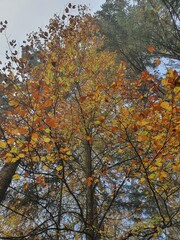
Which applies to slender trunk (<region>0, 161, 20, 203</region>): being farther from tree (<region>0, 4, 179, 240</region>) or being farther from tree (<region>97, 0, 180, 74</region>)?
tree (<region>97, 0, 180, 74</region>)

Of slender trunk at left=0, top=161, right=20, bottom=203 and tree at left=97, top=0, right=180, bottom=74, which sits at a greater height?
tree at left=97, top=0, right=180, bottom=74

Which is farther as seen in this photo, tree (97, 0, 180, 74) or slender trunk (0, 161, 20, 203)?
tree (97, 0, 180, 74)

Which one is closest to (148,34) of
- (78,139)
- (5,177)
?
(78,139)

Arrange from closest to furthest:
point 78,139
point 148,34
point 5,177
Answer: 1. point 5,177
2. point 78,139
3. point 148,34

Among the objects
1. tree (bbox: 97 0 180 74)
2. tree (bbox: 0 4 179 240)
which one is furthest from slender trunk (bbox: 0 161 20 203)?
tree (bbox: 97 0 180 74)

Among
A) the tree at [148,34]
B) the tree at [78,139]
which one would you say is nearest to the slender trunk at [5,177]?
the tree at [78,139]

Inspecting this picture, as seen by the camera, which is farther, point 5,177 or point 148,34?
point 148,34

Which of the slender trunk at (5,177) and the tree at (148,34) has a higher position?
the tree at (148,34)

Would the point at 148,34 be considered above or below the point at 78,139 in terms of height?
above

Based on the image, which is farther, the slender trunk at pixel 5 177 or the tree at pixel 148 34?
the tree at pixel 148 34

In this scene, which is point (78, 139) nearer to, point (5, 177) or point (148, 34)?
point (5, 177)

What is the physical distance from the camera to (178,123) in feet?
11.3

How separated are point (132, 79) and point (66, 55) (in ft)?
10.5

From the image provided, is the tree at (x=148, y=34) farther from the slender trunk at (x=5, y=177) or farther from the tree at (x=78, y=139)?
the slender trunk at (x=5, y=177)
